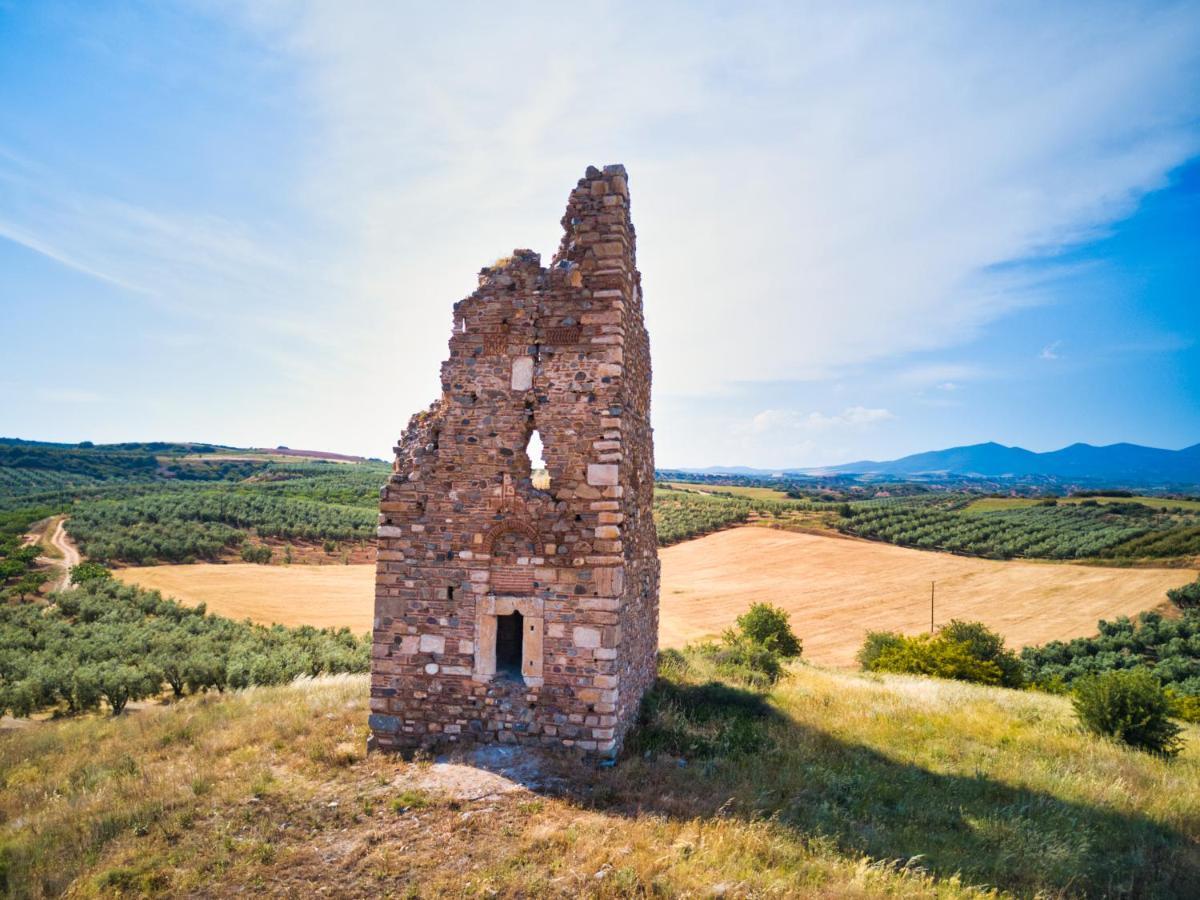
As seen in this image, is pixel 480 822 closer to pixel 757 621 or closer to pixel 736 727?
pixel 736 727

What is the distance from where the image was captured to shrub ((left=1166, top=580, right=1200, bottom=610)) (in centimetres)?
3143

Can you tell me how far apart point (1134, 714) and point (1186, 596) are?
3012 centimetres

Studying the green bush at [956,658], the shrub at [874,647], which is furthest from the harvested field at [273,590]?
the green bush at [956,658]

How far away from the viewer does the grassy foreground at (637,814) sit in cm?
573

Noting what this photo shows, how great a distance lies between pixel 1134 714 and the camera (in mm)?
10484

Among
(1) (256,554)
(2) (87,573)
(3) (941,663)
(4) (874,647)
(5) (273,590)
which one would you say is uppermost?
(2) (87,573)

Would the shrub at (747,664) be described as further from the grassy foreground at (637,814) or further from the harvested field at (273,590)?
the harvested field at (273,590)

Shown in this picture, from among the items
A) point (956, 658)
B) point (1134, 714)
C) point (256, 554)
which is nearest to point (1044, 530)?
point (956, 658)

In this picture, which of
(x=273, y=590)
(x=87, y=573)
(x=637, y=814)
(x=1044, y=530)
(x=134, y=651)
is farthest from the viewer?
(x=1044, y=530)

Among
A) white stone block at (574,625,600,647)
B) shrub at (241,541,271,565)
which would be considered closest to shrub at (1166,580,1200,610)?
white stone block at (574,625,600,647)

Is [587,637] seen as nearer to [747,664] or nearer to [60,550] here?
[747,664]

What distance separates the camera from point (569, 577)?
8.59 m

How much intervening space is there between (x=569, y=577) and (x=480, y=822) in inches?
120

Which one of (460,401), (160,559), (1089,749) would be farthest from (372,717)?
(160,559)
